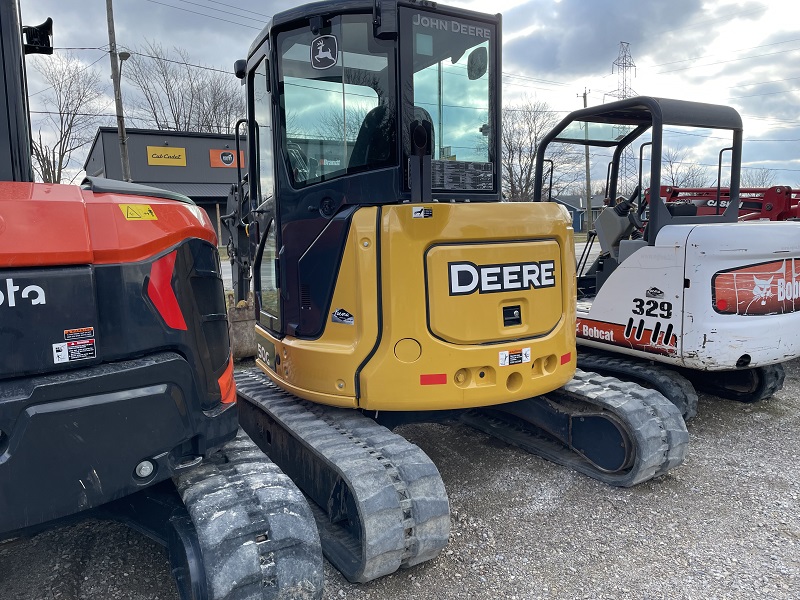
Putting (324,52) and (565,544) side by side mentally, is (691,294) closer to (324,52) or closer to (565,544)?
(565,544)

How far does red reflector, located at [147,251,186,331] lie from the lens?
1.99 meters

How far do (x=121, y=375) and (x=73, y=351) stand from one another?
0.16 meters

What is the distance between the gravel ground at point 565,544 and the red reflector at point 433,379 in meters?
0.85

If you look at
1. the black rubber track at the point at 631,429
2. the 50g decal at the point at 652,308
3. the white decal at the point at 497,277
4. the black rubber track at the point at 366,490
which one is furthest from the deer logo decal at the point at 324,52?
the 50g decal at the point at 652,308

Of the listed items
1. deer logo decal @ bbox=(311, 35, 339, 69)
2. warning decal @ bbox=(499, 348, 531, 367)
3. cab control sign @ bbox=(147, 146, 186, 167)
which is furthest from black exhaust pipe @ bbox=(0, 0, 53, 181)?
cab control sign @ bbox=(147, 146, 186, 167)

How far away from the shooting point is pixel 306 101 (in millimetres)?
3367

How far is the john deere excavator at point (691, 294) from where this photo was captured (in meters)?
4.20

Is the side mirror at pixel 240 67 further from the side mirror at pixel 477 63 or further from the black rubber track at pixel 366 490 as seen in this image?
the black rubber track at pixel 366 490

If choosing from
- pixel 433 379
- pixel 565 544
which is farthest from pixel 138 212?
pixel 565 544

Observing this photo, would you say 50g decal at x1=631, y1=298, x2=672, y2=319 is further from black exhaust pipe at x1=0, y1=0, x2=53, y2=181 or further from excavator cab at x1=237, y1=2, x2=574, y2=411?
black exhaust pipe at x1=0, y1=0, x2=53, y2=181

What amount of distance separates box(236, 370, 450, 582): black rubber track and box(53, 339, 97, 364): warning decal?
4.20 ft

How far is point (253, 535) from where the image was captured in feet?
6.76

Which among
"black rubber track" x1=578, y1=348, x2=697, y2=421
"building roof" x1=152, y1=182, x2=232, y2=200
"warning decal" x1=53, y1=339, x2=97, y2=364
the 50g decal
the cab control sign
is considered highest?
the cab control sign

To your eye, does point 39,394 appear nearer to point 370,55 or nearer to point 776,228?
point 370,55
